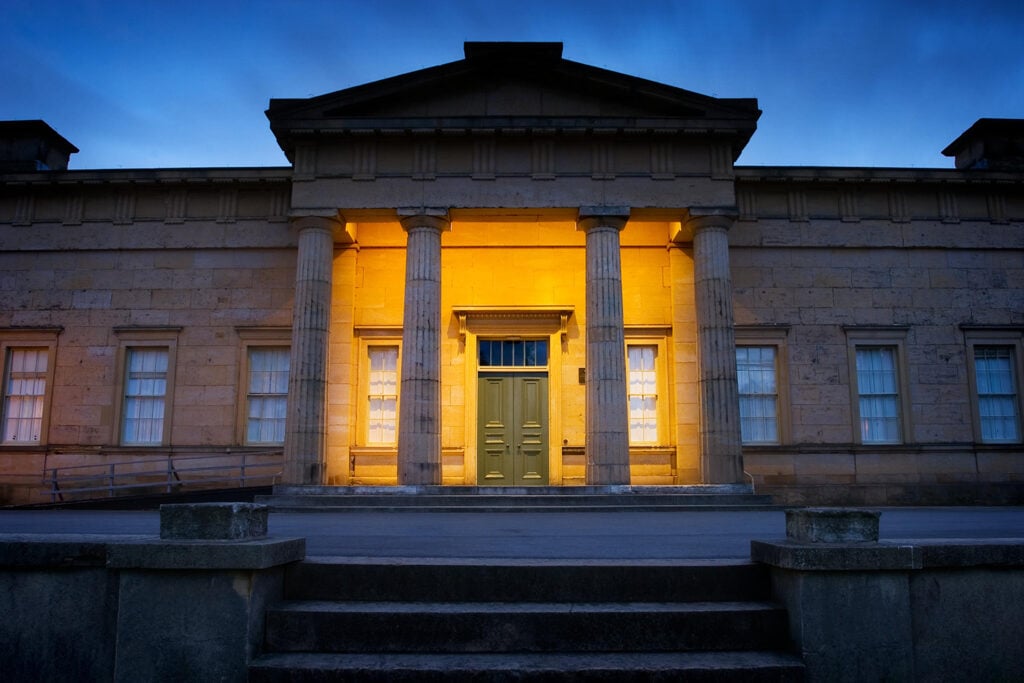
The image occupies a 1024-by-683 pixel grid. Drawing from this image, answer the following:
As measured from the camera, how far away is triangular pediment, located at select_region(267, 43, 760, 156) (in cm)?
1692

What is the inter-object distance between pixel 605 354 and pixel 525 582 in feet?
36.0

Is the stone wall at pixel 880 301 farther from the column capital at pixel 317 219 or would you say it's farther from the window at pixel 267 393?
the window at pixel 267 393

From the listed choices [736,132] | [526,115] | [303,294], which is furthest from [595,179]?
[303,294]

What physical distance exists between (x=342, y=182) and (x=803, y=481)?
12751 mm

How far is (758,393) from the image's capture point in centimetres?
1853

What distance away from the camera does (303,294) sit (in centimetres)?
1670

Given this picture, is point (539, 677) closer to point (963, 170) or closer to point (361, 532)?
point (361, 532)

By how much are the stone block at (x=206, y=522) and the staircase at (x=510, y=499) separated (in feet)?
28.3

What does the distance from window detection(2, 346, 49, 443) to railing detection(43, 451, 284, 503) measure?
1.42 metres

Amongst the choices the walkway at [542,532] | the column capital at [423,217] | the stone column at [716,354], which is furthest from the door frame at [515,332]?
the walkway at [542,532]

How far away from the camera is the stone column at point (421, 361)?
51.7 ft

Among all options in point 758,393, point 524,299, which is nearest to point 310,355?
point 524,299

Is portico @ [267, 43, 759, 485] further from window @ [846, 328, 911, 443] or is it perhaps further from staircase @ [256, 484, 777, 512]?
window @ [846, 328, 911, 443]

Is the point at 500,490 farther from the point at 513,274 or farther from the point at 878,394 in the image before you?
the point at 878,394
